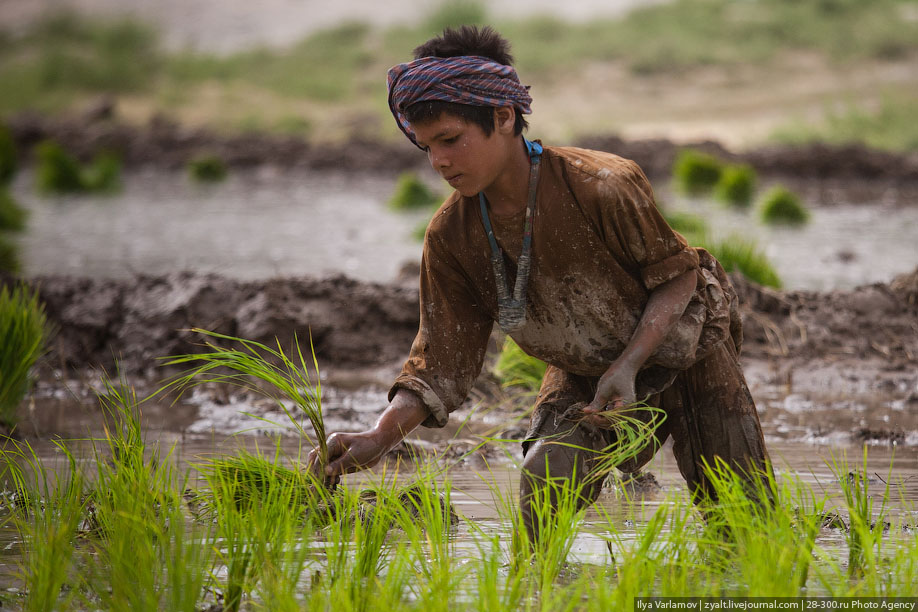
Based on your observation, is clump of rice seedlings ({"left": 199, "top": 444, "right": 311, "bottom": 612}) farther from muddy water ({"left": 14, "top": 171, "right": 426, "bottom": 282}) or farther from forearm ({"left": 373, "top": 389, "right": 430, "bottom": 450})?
muddy water ({"left": 14, "top": 171, "right": 426, "bottom": 282})

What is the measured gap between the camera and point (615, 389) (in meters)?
2.86

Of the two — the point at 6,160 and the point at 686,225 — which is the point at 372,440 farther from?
→ the point at 6,160

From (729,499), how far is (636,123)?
68.8 ft

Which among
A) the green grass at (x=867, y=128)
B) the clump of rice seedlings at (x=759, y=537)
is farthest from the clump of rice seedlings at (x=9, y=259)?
the green grass at (x=867, y=128)

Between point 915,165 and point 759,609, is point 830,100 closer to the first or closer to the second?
point 915,165

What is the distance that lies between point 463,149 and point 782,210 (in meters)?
9.47

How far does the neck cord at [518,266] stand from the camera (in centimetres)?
300

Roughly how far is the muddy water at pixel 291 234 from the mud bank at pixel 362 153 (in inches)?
56.2

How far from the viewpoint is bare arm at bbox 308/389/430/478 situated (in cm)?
298

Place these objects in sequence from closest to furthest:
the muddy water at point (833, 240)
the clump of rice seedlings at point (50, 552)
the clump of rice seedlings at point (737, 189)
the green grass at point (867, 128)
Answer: the clump of rice seedlings at point (50, 552)
the muddy water at point (833, 240)
the clump of rice seedlings at point (737, 189)
the green grass at point (867, 128)

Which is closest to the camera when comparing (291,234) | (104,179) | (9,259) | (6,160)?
(9,259)

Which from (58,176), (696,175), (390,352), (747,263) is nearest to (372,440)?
(390,352)

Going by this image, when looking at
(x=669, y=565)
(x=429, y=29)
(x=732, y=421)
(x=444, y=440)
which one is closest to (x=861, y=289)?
(x=444, y=440)

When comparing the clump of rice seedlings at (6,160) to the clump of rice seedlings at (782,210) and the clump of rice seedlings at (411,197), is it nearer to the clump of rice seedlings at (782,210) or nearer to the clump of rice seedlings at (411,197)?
the clump of rice seedlings at (411,197)
